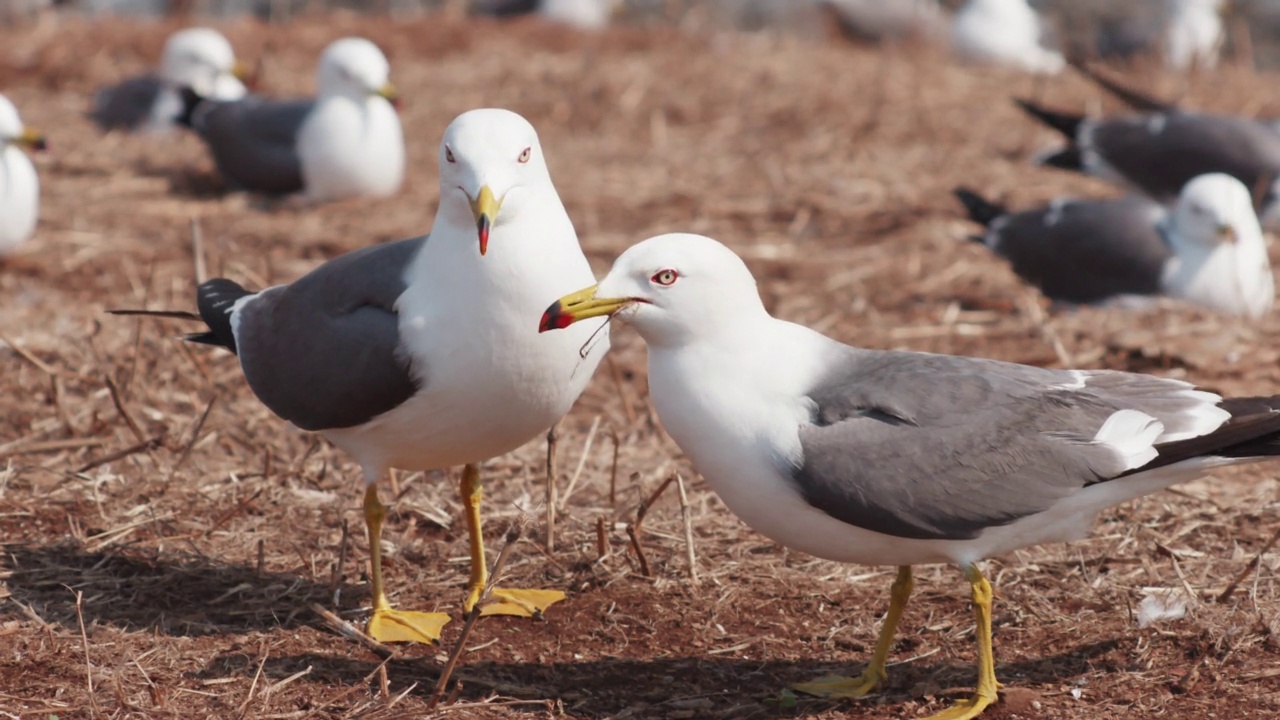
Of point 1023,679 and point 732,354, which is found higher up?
point 732,354

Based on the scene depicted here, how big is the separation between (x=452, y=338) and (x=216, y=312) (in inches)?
46.5

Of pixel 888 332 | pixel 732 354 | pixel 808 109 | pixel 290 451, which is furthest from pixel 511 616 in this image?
pixel 808 109

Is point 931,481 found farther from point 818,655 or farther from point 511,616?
point 511,616

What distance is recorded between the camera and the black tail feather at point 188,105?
10.2m

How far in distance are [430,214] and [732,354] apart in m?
5.27

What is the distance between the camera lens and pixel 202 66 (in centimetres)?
1137

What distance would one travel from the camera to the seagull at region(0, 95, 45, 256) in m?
7.50

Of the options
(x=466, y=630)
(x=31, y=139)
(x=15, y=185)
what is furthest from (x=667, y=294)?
(x=31, y=139)

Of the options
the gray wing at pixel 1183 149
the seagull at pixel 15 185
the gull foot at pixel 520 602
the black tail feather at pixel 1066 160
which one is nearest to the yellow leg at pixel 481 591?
the gull foot at pixel 520 602

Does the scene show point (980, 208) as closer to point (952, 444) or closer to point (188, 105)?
point (952, 444)

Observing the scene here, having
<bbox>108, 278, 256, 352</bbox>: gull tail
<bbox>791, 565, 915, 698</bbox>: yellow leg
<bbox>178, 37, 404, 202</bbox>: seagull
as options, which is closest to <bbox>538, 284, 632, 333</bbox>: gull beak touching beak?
<bbox>791, 565, 915, 698</bbox>: yellow leg

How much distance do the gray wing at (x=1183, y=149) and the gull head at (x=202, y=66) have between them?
6.14 m

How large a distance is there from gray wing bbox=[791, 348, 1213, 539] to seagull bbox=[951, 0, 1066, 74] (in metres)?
10.5

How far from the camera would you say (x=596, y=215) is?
8.67 metres
